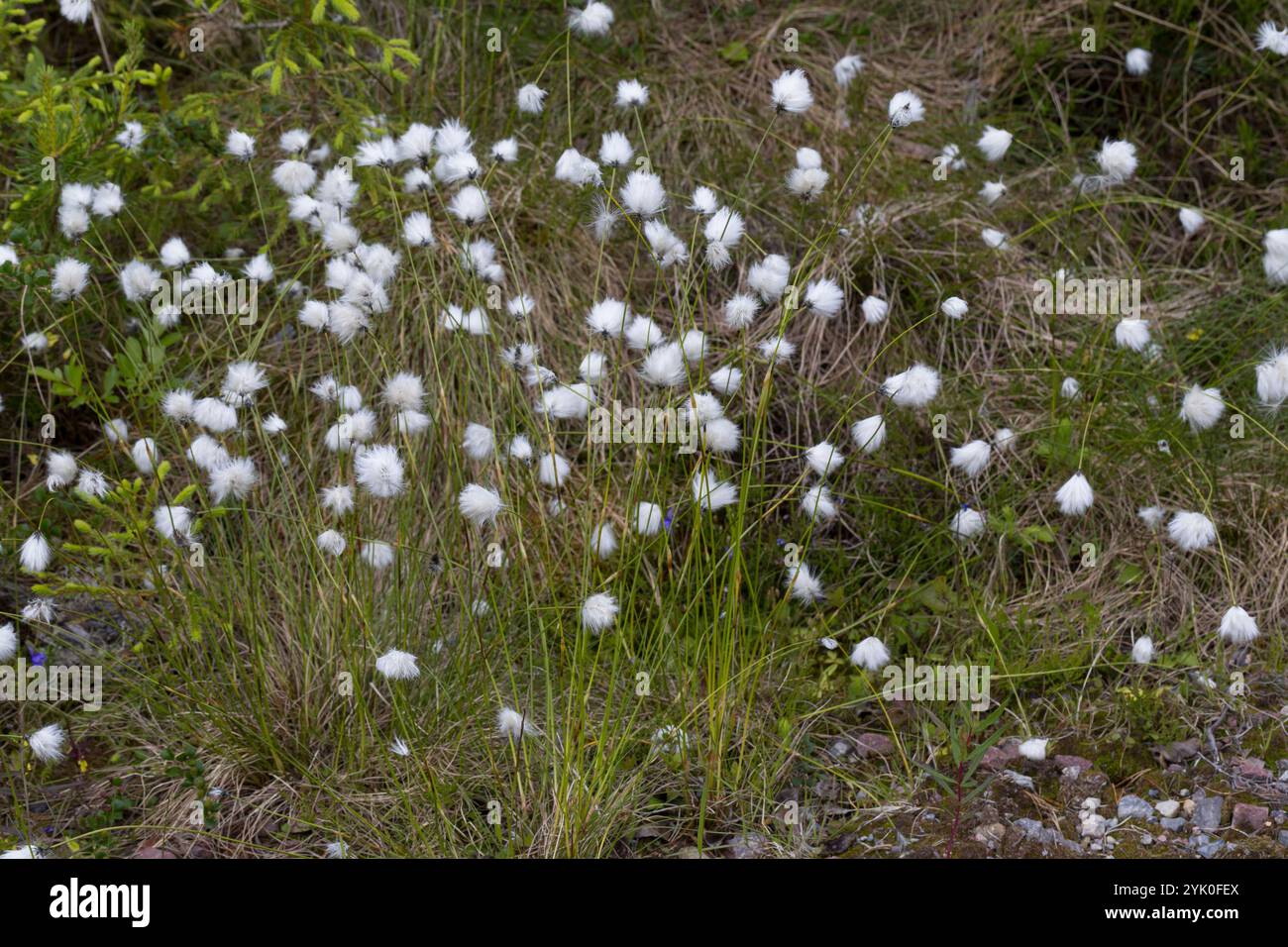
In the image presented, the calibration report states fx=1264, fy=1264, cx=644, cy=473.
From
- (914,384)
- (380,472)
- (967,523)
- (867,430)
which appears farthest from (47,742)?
(967,523)

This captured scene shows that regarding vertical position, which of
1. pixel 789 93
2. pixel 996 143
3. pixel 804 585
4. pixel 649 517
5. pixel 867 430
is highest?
pixel 996 143

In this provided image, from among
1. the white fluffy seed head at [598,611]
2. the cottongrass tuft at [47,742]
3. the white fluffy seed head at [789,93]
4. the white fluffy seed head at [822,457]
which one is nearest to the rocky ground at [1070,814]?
the white fluffy seed head at [598,611]

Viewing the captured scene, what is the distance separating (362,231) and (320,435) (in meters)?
0.67

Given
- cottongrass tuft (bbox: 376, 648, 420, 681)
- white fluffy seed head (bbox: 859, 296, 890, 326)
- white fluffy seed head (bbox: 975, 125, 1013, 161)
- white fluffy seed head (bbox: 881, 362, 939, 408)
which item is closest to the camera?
cottongrass tuft (bbox: 376, 648, 420, 681)

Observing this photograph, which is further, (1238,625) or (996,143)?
(996,143)

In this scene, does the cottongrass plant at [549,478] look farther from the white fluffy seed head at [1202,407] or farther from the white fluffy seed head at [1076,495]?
the white fluffy seed head at [1076,495]

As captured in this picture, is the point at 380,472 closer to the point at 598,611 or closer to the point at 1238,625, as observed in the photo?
the point at 598,611

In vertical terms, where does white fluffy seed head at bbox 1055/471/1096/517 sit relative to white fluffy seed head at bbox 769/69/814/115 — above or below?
below

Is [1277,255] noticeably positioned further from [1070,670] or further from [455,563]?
[455,563]

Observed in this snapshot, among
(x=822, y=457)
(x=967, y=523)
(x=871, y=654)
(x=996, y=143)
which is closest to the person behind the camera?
(x=822, y=457)

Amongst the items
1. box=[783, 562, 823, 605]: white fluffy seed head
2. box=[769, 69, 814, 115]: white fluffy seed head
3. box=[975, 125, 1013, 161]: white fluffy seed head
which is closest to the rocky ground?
box=[783, 562, 823, 605]: white fluffy seed head

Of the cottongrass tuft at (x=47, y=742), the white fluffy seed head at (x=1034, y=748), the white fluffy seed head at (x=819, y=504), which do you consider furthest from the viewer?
the white fluffy seed head at (x=819, y=504)

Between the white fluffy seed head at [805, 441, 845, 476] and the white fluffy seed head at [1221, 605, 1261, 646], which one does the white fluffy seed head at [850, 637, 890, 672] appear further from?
the white fluffy seed head at [1221, 605, 1261, 646]

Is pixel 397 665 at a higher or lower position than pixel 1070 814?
higher
